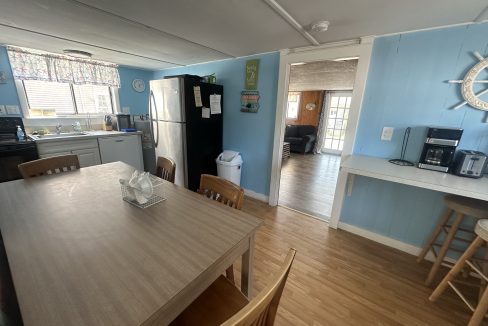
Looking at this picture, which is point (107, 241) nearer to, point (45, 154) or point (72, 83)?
point (45, 154)

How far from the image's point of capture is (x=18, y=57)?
2.60m

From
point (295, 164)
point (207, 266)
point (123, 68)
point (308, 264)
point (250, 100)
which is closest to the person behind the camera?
point (207, 266)

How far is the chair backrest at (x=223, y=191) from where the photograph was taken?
→ 1.22m

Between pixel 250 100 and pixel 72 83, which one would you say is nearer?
pixel 250 100

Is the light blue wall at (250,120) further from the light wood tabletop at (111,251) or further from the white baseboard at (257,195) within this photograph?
the light wood tabletop at (111,251)

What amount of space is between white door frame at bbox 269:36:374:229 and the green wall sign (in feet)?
1.25

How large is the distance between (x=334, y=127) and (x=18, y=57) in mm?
7194

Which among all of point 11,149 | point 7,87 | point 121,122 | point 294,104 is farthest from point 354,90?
point 294,104

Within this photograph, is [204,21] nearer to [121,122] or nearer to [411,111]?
[411,111]

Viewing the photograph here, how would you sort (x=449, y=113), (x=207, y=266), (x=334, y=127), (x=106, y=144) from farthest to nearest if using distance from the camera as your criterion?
(x=334, y=127) < (x=106, y=144) < (x=449, y=113) < (x=207, y=266)

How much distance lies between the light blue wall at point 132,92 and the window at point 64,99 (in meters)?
0.25

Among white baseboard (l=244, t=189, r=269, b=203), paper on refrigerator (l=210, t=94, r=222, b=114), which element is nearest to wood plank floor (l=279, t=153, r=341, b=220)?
white baseboard (l=244, t=189, r=269, b=203)

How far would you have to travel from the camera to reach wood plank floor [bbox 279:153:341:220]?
9.44ft

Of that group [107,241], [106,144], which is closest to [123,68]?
[106,144]
